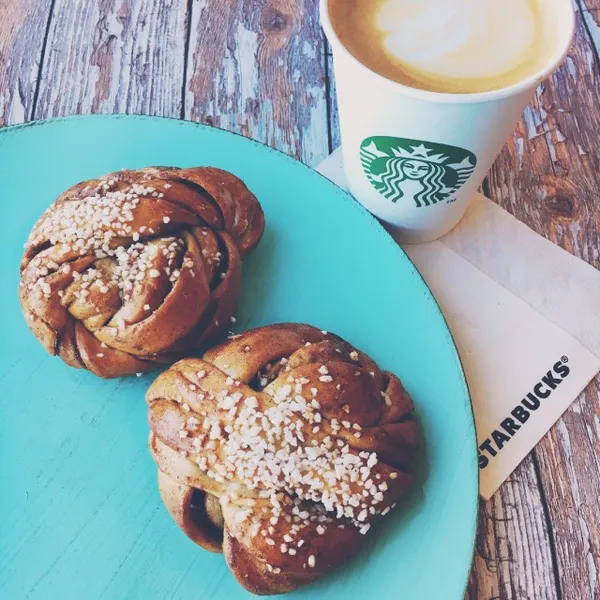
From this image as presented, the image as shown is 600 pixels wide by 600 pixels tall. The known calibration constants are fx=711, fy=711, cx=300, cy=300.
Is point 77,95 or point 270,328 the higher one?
point 270,328

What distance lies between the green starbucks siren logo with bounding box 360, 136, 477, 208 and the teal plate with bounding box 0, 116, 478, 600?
0.08 m

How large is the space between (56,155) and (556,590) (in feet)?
3.59

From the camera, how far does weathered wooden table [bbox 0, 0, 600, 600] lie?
1.40 m

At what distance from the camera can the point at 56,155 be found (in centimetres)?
127

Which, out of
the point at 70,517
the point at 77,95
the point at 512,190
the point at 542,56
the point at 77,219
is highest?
Answer: the point at 542,56

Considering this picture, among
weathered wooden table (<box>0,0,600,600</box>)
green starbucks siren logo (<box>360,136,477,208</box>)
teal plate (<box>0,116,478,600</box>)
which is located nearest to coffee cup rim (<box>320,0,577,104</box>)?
green starbucks siren logo (<box>360,136,477,208</box>)

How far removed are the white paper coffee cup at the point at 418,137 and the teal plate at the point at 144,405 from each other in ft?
0.25

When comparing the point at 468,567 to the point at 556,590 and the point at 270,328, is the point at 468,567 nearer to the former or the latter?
the point at 556,590

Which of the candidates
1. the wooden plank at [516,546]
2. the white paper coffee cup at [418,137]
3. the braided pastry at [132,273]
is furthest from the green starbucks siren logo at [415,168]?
the wooden plank at [516,546]

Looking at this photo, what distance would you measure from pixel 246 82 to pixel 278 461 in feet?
2.89

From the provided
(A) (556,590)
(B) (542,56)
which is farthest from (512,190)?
(A) (556,590)

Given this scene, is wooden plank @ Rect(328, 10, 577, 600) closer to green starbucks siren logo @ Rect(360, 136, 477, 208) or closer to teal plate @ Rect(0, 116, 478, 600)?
teal plate @ Rect(0, 116, 478, 600)

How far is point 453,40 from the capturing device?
3.32ft

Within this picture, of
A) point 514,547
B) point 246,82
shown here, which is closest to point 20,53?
Answer: point 246,82
